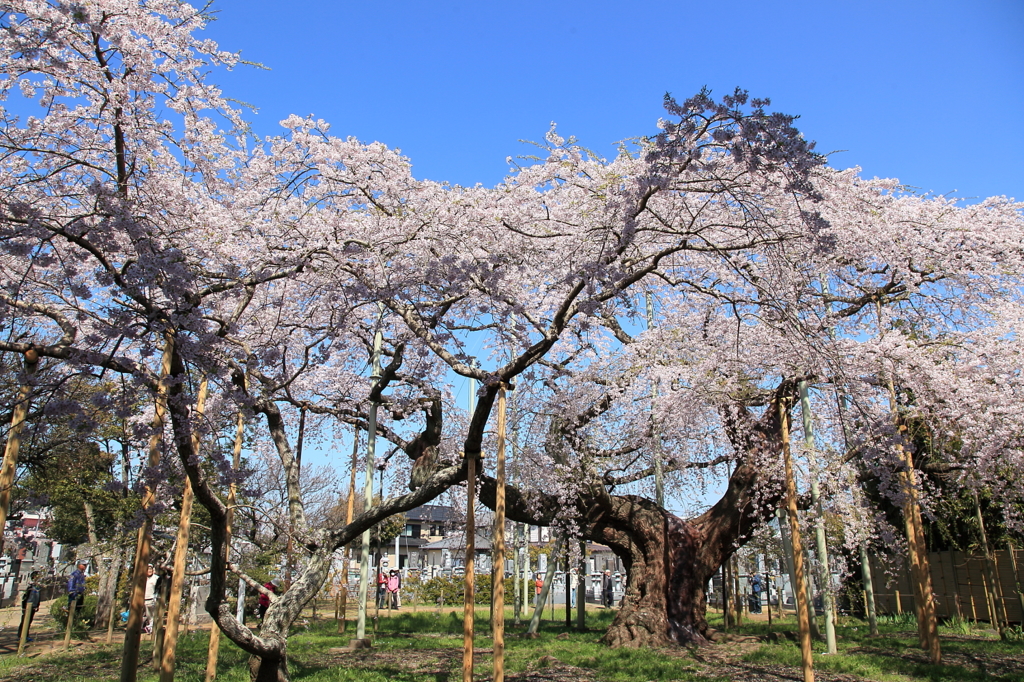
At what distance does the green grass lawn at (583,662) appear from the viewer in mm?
8422

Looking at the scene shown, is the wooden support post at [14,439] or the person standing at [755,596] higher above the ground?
the wooden support post at [14,439]

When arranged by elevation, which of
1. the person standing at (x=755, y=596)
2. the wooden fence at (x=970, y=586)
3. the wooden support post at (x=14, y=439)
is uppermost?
the wooden support post at (x=14, y=439)

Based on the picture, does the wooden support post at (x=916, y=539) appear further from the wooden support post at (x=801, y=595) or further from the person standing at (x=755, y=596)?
the person standing at (x=755, y=596)

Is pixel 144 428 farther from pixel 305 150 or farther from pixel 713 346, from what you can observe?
pixel 713 346

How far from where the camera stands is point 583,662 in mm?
9656

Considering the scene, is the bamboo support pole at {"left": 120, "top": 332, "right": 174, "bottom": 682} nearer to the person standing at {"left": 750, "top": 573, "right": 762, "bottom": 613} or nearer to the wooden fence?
the wooden fence

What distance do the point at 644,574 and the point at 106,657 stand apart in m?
9.21

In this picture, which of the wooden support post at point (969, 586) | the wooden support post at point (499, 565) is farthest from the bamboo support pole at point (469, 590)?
the wooden support post at point (969, 586)

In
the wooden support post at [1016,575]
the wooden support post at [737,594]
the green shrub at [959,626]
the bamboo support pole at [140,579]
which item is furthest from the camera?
the wooden support post at [737,594]

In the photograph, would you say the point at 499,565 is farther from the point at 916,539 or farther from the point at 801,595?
the point at 916,539

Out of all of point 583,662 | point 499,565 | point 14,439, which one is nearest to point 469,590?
point 499,565

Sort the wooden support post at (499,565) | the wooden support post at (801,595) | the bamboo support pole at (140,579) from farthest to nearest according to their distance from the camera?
1. the wooden support post at (801,595)
2. the wooden support post at (499,565)
3. the bamboo support pole at (140,579)

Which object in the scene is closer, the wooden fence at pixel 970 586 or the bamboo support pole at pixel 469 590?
the bamboo support pole at pixel 469 590

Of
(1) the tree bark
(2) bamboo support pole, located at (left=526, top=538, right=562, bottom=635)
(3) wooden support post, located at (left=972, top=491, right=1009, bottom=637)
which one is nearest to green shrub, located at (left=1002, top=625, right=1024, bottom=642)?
(3) wooden support post, located at (left=972, top=491, right=1009, bottom=637)
